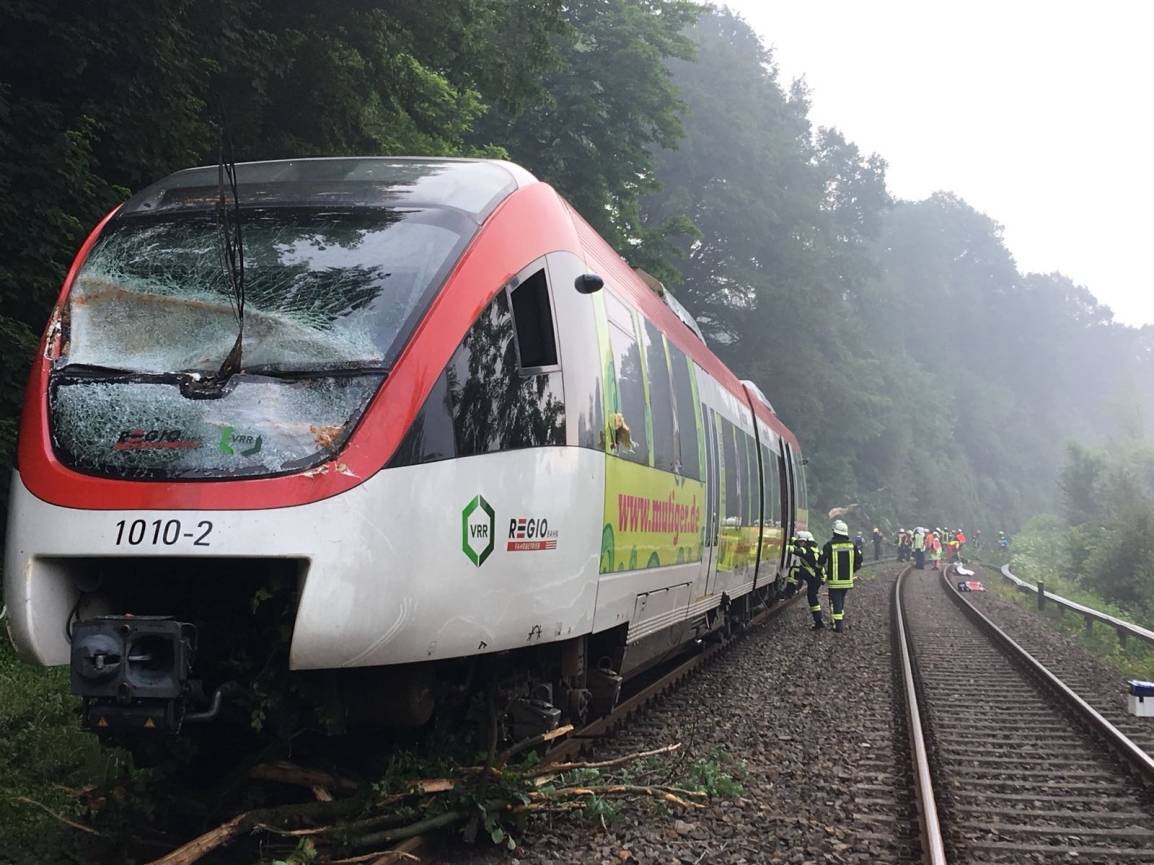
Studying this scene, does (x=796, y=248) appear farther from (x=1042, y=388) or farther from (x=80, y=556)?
(x=1042, y=388)

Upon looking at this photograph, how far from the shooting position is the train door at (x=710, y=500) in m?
8.96

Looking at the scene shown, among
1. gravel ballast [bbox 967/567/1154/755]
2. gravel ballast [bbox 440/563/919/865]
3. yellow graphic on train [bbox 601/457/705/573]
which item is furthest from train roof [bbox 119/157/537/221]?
gravel ballast [bbox 967/567/1154/755]

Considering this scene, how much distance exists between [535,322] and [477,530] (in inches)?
48.5

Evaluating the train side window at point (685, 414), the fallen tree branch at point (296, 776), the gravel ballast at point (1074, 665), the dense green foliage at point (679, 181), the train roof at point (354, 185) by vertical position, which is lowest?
the gravel ballast at point (1074, 665)

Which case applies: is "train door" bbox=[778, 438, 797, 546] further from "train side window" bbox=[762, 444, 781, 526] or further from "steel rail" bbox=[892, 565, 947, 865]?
"steel rail" bbox=[892, 565, 947, 865]

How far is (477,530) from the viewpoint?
4562mm

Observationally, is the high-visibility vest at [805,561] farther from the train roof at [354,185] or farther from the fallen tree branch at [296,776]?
the fallen tree branch at [296,776]

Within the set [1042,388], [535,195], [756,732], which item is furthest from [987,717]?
[1042,388]

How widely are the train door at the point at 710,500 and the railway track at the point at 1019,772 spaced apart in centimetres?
195

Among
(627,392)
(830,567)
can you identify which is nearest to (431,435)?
(627,392)

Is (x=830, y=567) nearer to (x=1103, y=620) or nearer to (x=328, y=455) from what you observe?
(x=1103, y=620)

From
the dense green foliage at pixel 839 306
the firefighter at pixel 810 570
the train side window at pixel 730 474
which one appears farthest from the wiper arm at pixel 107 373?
the dense green foliage at pixel 839 306

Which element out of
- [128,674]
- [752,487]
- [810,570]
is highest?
[752,487]

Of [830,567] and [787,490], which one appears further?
[787,490]
